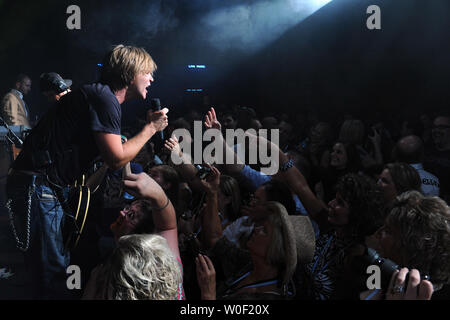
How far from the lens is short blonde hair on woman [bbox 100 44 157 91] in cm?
178

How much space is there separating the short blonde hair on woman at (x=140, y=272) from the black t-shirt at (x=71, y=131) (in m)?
0.69

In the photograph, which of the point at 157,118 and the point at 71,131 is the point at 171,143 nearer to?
the point at 157,118

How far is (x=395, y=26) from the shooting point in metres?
5.47

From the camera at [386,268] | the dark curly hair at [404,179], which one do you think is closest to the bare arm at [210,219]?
the camera at [386,268]

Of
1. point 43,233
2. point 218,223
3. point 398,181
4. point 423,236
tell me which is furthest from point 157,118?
point 398,181

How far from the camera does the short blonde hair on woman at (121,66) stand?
1783 millimetres

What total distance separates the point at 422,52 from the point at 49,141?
16.7ft

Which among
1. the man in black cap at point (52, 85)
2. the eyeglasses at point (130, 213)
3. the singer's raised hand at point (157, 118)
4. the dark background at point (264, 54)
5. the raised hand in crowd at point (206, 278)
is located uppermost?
the dark background at point (264, 54)

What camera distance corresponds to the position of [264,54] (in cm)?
657

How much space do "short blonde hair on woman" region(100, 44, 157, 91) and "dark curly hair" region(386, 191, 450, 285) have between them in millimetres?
1227

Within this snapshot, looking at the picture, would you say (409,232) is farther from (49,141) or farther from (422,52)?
(422,52)

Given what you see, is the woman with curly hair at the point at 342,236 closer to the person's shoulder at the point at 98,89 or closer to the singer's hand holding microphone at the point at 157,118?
the singer's hand holding microphone at the point at 157,118

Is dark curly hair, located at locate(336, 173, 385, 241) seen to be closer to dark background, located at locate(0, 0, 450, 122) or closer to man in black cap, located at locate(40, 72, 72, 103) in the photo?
man in black cap, located at locate(40, 72, 72, 103)
